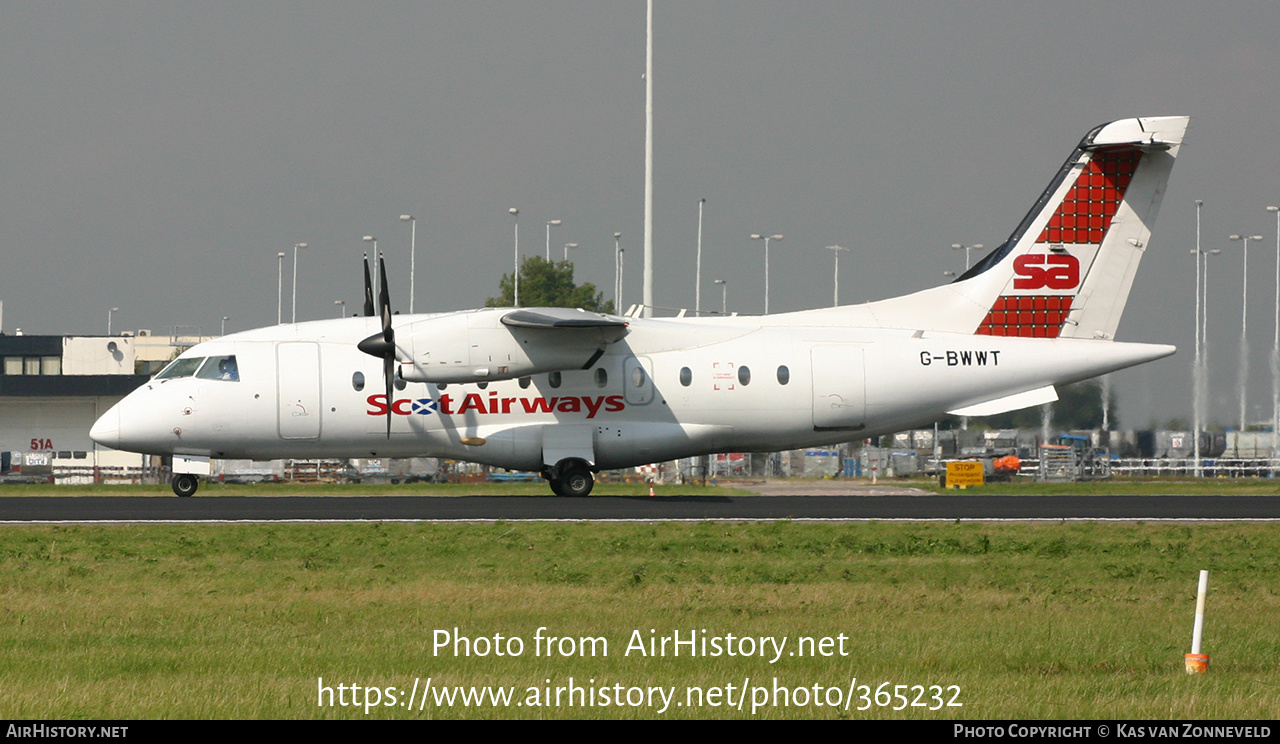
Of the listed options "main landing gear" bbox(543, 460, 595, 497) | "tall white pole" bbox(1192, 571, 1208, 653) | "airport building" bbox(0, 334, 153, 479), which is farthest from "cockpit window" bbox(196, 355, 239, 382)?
"airport building" bbox(0, 334, 153, 479)

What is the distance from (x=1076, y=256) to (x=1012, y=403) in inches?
167

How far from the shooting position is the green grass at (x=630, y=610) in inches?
404

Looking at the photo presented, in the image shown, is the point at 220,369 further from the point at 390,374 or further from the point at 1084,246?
the point at 1084,246

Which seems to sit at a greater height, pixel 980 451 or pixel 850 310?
pixel 850 310

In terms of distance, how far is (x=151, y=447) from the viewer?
31422 mm

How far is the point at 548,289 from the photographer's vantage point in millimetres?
106625

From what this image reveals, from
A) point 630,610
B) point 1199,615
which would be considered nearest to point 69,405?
point 630,610

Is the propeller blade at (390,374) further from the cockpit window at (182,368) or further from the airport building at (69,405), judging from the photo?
the airport building at (69,405)

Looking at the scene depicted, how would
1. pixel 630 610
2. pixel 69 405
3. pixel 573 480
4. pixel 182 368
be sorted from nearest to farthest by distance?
1. pixel 630 610
2. pixel 182 368
3. pixel 573 480
4. pixel 69 405

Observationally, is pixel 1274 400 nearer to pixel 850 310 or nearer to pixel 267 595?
pixel 850 310

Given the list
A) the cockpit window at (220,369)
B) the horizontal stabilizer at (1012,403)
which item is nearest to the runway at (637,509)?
the horizontal stabilizer at (1012,403)

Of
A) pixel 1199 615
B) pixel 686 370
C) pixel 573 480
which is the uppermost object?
pixel 686 370
